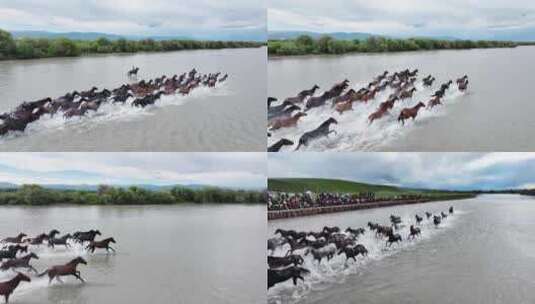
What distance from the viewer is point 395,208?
3.47m

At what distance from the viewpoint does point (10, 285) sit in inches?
120

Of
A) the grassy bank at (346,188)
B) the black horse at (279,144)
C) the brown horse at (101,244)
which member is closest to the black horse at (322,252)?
the grassy bank at (346,188)

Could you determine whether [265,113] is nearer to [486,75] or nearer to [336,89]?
[336,89]

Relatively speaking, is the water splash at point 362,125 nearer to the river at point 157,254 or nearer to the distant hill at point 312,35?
the distant hill at point 312,35

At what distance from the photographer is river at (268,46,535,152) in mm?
3318

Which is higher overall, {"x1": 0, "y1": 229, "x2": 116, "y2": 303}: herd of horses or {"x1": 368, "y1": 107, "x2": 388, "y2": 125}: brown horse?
{"x1": 368, "y1": 107, "x2": 388, "y2": 125}: brown horse

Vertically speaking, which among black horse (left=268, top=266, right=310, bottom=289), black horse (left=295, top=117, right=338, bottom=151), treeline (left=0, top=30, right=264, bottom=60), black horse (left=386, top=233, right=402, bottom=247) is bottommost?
black horse (left=268, top=266, right=310, bottom=289)

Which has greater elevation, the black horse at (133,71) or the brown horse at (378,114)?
the black horse at (133,71)

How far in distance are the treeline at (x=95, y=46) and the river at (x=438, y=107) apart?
0.50 metres

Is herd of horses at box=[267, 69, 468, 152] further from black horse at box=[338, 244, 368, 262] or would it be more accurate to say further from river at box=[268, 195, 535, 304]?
black horse at box=[338, 244, 368, 262]

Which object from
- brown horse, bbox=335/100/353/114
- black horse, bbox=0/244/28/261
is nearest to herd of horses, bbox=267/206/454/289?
brown horse, bbox=335/100/353/114

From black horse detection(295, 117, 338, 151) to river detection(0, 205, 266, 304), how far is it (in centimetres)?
48

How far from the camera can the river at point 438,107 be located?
332 centimetres

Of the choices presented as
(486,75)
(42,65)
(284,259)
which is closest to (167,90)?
(42,65)
